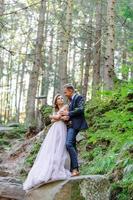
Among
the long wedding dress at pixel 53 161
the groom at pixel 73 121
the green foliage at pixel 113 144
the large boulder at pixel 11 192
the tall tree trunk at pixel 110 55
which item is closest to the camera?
the green foliage at pixel 113 144

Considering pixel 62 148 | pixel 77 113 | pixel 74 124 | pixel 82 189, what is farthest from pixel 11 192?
pixel 77 113

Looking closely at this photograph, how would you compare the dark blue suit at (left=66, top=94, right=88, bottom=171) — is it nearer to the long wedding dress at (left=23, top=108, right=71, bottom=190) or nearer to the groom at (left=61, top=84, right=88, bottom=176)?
the groom at (left=61, top=84, right=88, bottom=176)

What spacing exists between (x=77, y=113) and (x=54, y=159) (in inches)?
40.3

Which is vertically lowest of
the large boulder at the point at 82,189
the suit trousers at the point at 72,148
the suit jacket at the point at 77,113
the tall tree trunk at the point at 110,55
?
the large boulder at the point at 82,189

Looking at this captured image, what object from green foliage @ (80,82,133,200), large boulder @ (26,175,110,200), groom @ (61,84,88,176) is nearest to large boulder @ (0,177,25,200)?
large boulder @ (26,175,110,200)

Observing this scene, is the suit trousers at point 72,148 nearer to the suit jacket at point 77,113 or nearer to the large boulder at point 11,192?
the suit jacket at point 77,113

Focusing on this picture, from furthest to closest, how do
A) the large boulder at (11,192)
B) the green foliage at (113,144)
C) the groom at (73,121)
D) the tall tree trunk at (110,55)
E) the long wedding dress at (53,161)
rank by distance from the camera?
1. the tall tree trunk at (110,55)
2. the groom at (73,121)
3. the large boulder at (11,192)
4. the long wedding dress at (53,161)
5. the green foliage at (113,144)

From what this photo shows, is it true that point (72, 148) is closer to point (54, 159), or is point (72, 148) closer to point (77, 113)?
point (54, 159)

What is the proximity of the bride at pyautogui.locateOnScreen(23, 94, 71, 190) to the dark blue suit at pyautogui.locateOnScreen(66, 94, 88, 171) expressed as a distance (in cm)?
13

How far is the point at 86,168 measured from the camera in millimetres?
9539

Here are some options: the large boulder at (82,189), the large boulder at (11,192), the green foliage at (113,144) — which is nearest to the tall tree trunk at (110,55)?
the green foliage at (113,144)

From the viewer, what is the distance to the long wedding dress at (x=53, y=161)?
7848 millimetres

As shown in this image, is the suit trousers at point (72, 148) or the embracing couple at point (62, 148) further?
the suit trousers at point (72, 148)

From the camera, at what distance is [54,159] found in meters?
8.04
